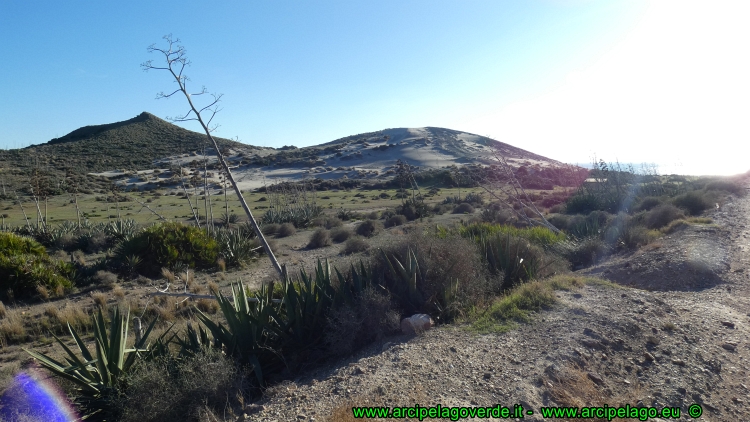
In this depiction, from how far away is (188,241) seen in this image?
1608 centimetres

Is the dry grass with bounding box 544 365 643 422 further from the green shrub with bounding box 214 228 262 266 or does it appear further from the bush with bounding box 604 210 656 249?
the green shrub with bounding box 214 228 262 266

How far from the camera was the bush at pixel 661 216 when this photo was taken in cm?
1605

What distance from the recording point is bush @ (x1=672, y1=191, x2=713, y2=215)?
19.1 metres

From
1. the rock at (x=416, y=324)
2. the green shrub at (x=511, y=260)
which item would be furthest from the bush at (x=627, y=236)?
the rock at (x=416, y=324)

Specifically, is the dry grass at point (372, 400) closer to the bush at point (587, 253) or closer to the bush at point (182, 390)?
the bush at point (182, 390)

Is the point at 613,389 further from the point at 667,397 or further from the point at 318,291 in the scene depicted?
the point at 318,291

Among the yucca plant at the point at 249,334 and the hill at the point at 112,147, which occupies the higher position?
the hill at the point at 112,147

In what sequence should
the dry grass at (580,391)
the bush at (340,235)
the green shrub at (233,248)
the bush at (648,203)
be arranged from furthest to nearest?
the bush at (340,235)
the bush at (648,203)
the green shrub at (233,248)
the dry grass at (580,391)

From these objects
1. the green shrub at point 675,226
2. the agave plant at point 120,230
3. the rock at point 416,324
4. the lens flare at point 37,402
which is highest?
the agave plant at point 120,230

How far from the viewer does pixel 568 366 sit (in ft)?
16.7

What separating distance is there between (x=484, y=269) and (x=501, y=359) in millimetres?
3245

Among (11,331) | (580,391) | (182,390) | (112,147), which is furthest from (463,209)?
(112,147)

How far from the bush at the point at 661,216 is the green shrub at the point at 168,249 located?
1445 cm

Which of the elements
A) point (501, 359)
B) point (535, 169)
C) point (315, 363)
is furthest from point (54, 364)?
point (535, 169)
